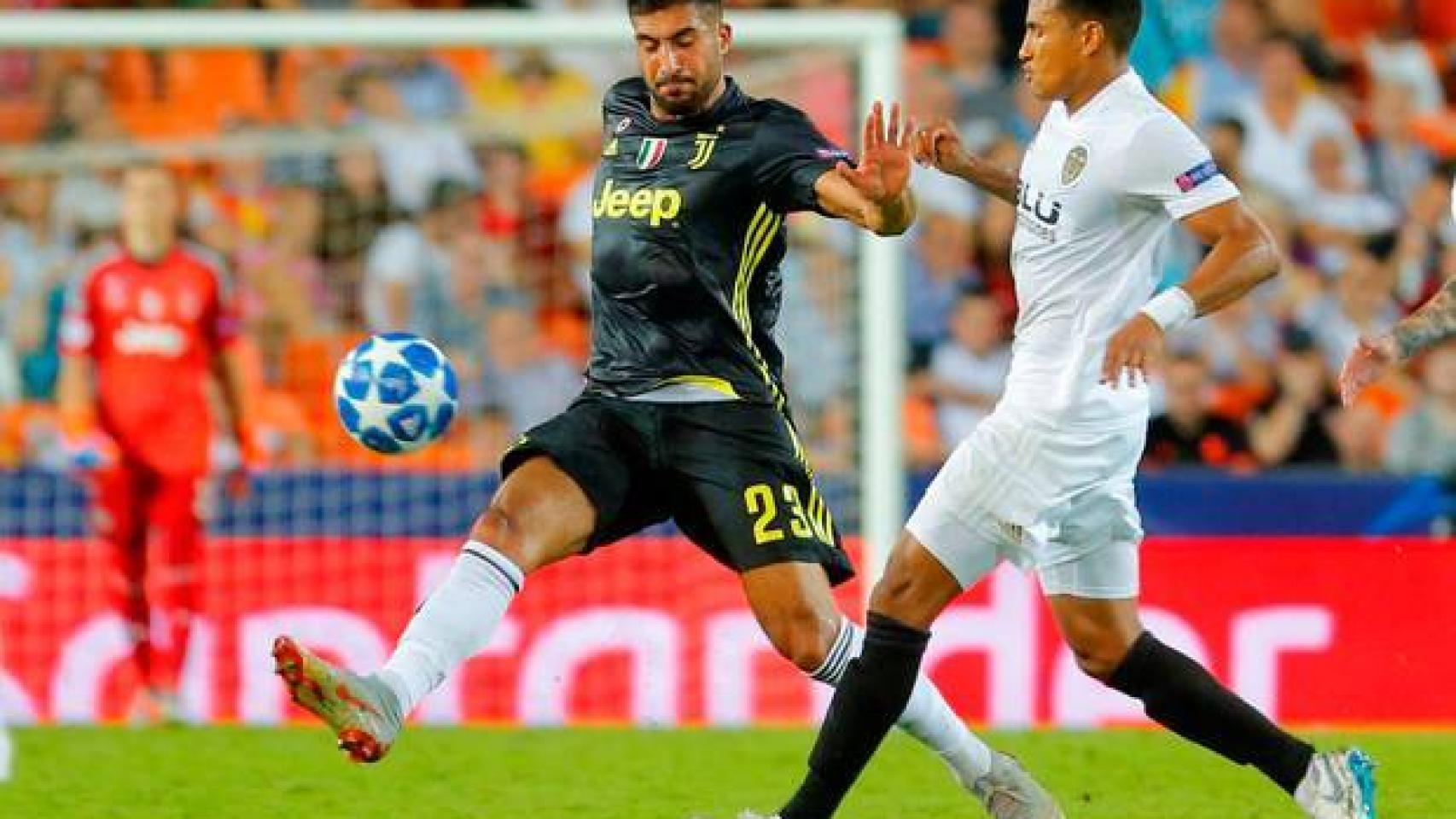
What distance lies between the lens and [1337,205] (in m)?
15.1

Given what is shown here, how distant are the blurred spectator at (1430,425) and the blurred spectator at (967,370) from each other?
1928mm

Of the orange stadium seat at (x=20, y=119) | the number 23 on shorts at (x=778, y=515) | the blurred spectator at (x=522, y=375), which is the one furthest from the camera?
the orange stadium seat at (x=20, y=119)

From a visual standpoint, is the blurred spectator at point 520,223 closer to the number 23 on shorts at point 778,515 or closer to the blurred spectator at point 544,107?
the blurred spectator at point 544,107

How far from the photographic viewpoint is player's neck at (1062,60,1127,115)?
7121 millimetres

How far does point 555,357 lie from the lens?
12.9m

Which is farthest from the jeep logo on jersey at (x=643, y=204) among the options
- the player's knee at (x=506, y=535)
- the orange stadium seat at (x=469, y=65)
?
the orange stadium seat at (x=469, y=65)

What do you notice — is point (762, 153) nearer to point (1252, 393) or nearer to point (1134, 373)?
point (1134, 373)

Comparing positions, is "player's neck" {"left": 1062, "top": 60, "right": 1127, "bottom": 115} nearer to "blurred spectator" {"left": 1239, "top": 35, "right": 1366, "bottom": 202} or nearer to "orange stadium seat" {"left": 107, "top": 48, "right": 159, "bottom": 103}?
"orange stadium seat" {"left": 107, "top": 48, "right": 159, "bottom": 103}

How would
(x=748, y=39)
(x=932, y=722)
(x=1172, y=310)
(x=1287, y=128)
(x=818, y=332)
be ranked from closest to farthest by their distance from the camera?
1. (x=1172, y=310)
2. (x=932, y=722)
3. (x=748, y=39)
4. (x=818, y=332)
5. (x=1287, y=128)

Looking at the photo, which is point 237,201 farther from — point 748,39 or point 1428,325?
point 1428,325

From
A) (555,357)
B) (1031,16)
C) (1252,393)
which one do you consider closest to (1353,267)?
(1252,393)

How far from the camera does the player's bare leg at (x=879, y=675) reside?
7047 mm

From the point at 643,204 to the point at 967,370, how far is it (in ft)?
20.7

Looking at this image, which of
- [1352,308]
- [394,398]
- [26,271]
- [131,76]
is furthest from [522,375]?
[394,398]
